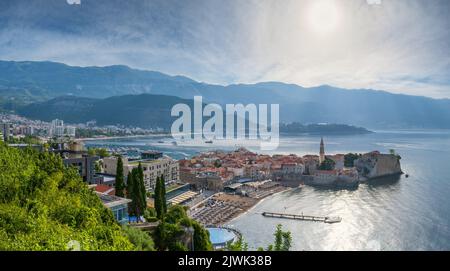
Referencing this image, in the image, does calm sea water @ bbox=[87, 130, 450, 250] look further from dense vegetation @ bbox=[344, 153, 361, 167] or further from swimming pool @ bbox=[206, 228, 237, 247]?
dense vegetation @ bbox=[344, 153, 361, 167]

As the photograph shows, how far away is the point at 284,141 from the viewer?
2677 centimetres

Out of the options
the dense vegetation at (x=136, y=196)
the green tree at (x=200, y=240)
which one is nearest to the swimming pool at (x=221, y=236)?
the dense vegetation at (x=136, y=196)

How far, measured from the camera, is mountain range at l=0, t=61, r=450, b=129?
17.9 meters

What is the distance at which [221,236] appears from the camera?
613cm

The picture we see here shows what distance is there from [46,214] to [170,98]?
41.5 meters

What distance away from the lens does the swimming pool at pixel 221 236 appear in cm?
550

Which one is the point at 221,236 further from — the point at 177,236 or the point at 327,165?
the point at 327,165

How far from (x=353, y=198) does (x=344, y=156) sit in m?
5.01

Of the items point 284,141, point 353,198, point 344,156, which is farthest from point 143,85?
point 353,198

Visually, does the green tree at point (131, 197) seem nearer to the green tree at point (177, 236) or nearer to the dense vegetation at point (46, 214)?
the green tree at point (177, 236)

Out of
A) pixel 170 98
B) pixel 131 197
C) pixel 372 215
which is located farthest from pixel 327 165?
pixel 170 98

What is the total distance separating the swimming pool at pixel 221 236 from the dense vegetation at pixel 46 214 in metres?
2.97

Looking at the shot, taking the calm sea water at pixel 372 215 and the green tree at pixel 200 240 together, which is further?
the calm sea water at pixel 372 215
